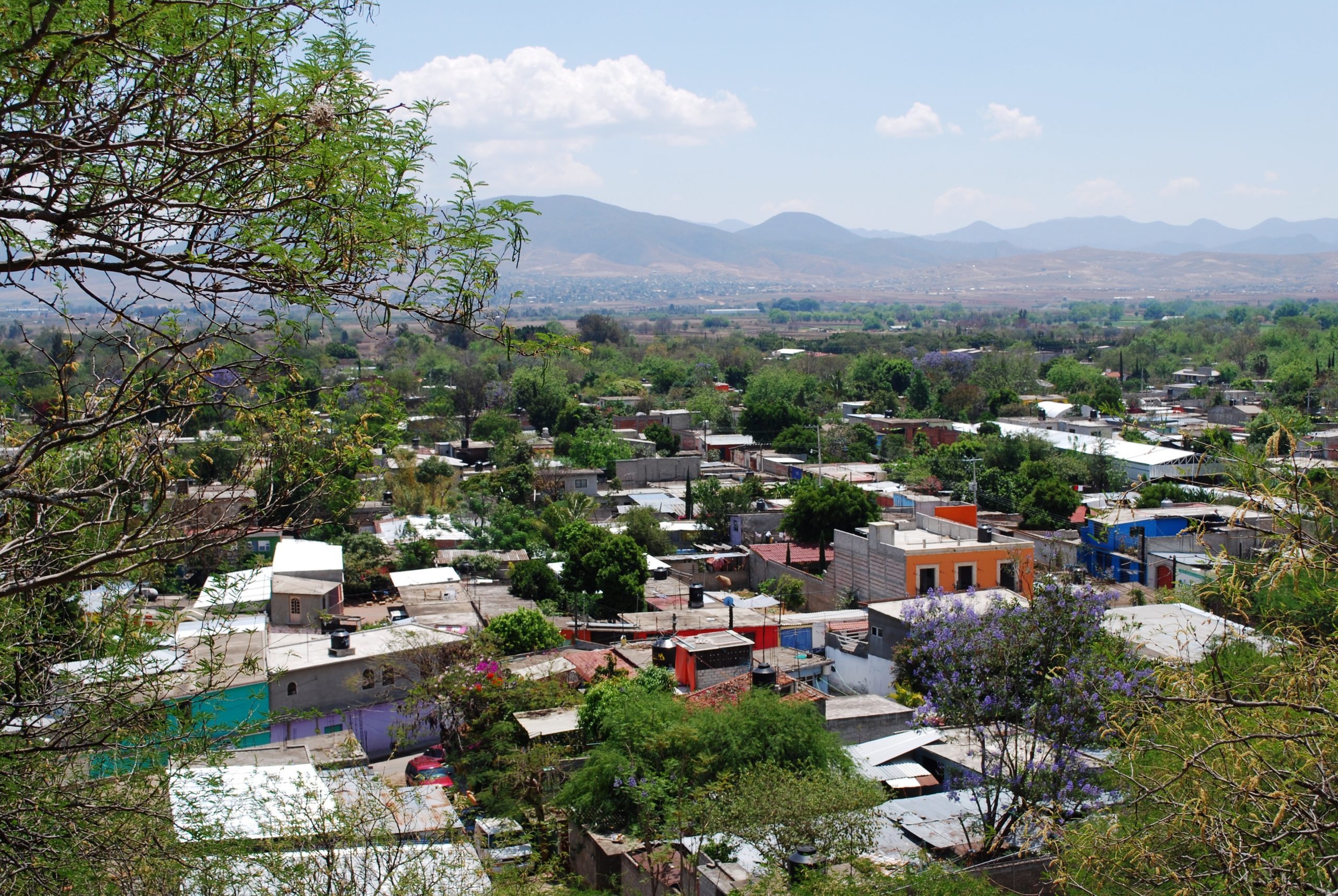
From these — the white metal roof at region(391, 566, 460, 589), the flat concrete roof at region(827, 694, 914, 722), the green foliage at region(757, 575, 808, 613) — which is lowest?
the green foliage at region(757, 575, 808, 613)

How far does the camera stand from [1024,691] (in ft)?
28.0

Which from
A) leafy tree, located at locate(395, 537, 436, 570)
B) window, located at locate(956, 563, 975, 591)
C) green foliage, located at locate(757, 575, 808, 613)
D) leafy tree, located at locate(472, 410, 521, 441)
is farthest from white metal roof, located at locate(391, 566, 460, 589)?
leafy tree, located at locate(472, 410, 521, 441)

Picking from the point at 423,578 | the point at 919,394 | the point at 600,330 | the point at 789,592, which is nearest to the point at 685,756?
the point at 789,592

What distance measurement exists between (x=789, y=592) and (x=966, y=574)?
3136 mm

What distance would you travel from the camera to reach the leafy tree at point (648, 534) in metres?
20.9

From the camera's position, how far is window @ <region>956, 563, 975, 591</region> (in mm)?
15273

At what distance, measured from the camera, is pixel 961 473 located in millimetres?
26516

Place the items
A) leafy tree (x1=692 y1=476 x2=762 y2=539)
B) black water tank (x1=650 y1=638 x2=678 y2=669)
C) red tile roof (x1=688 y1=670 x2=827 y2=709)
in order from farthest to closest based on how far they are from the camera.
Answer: leafy tree (x1=692 y1=476 x2=762 y2=539) < black water tank (x1=650 y1=638 x2=678 y2=669) < red tile roof (x1=688 y1=670 x2=827 y2=709)

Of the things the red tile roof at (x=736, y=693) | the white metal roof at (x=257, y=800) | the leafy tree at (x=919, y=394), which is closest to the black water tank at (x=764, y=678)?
the red tile roof at (x=736, y=693)

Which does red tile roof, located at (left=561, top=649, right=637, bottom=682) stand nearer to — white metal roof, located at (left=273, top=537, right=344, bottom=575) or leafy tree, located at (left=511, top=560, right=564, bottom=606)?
leafy tree, located at (left=511, top=560, right=564, bottom=606)

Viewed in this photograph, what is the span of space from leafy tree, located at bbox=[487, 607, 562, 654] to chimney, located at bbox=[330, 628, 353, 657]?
1.66m

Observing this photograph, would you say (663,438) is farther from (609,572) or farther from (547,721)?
(547,721)

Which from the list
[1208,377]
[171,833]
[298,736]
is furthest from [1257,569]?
[1208,377]

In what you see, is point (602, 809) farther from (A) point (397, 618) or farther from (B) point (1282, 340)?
(B) point (1282, 340)
